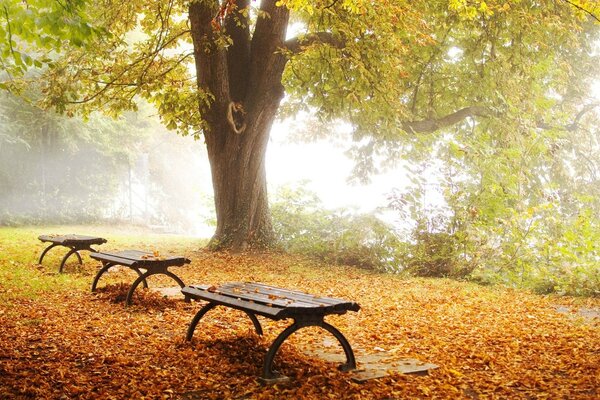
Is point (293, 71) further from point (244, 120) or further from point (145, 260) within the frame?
point (145, 260)

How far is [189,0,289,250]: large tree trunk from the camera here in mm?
12648

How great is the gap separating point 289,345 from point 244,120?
824 cm

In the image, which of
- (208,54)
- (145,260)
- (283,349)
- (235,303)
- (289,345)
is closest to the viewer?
(235,303)

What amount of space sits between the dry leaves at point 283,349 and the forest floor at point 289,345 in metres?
0.01

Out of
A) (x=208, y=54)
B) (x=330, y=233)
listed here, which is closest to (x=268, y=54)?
(x=208, y=54)

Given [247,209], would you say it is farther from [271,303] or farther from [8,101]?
[8,101]

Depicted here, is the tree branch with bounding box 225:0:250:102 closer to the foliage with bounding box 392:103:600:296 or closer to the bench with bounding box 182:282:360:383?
the foliage with bounding box 392:103:600:296

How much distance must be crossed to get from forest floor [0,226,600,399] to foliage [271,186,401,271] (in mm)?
2596

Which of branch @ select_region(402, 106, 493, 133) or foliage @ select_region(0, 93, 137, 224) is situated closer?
branch @ select_region(402, 106, 493, 133)

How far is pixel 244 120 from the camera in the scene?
1285 centimetres

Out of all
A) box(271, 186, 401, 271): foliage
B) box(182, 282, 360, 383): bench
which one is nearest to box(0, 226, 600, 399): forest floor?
box(182, 282, 360, 383): bench

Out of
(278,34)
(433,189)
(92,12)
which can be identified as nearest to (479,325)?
(433,189)

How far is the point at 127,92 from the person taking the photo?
11789mm

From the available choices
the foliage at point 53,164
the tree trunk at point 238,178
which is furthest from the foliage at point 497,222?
the foliage at point 53,164
